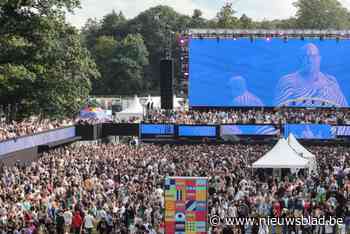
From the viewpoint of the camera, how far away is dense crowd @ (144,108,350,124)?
44.7 m

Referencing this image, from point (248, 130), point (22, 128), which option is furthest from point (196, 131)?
point (22, 128)

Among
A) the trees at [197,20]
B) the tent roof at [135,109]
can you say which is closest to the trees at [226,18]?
the trees at [197,20]

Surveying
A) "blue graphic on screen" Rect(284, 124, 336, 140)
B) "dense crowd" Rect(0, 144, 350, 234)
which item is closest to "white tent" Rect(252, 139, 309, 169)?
"dense crowd" Rect(0, 144, 350, 234)

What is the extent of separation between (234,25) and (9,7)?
4966 centimetres

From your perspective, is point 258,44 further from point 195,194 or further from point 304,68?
point 195,194

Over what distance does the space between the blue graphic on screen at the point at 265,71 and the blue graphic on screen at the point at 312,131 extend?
5.22 metres

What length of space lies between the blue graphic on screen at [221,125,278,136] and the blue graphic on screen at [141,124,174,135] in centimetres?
296

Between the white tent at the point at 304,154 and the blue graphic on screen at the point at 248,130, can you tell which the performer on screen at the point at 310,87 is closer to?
the blue graphic on screen at the point at 248,130

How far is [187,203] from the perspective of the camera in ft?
55.8

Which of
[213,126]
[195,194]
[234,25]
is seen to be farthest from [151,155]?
[234,25]

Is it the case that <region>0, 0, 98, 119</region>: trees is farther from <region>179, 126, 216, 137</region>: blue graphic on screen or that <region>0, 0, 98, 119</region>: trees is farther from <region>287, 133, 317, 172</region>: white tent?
<region>287, 133, 317, 172</region>: white tent

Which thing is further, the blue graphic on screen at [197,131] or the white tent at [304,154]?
the blue graphic on screen at [197,131]

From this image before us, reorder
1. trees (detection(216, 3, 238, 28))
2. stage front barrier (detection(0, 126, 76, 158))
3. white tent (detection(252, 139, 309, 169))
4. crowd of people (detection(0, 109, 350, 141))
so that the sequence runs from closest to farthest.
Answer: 1. white tent (detection(252, 139, 309, 169))
2. stage front barrier (detection(0, 126, 76, 158))
3. crowd of people (detection(0, 109, 350, 141))
4. trees (detection(216, 3, 238, 28))

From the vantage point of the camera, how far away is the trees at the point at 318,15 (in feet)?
346
